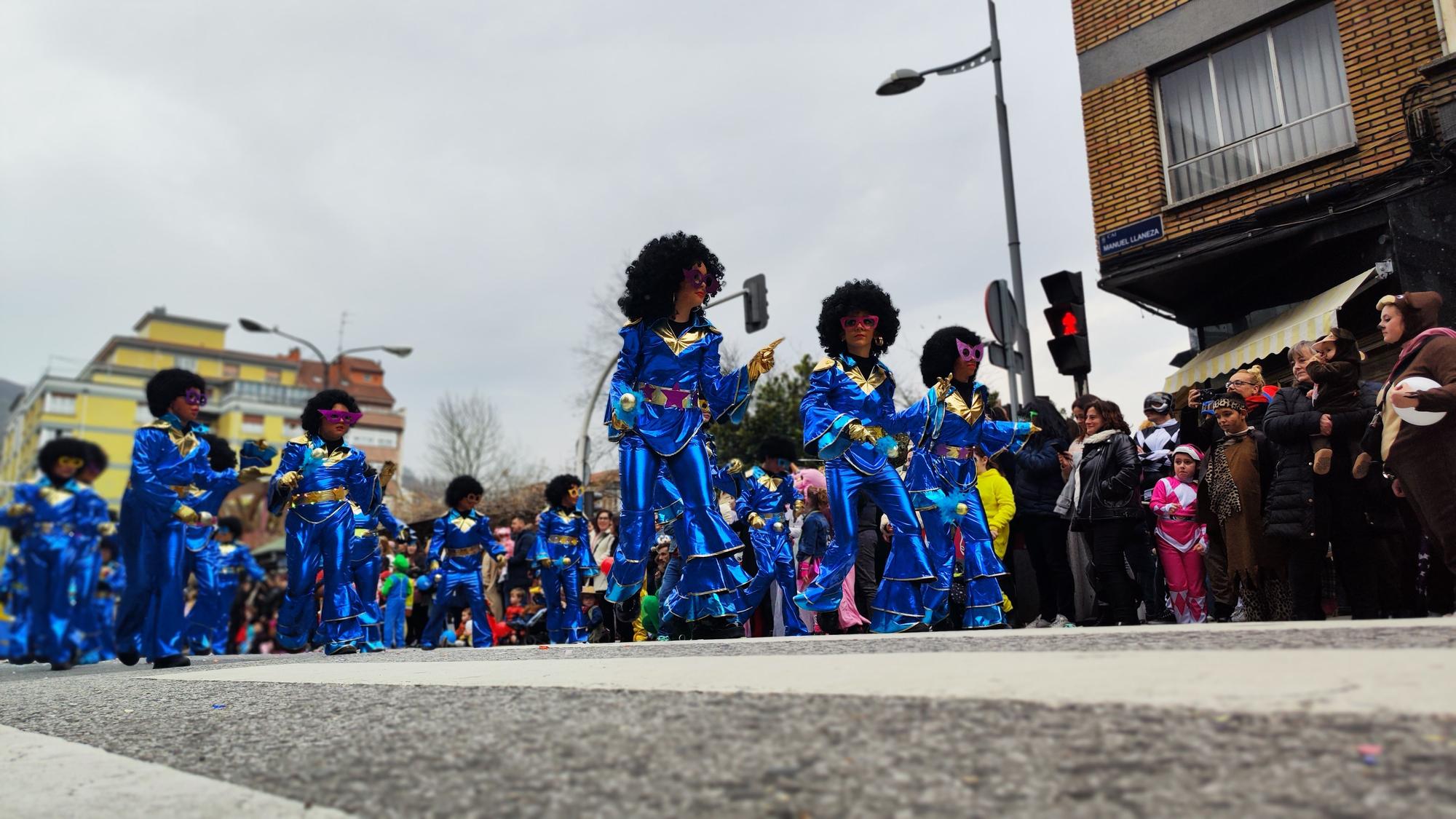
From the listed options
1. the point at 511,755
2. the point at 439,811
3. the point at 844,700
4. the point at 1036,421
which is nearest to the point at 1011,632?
the point at 844,700

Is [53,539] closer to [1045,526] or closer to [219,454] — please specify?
[219,454]

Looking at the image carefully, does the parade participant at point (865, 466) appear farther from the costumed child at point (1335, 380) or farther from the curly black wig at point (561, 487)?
the curly black wig at point (561, 487)

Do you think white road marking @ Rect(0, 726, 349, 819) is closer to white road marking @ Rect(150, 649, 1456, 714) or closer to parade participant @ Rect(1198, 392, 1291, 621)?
white road marking @ Rect(150, 649, 1456, 714)

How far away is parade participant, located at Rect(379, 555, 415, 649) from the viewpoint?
1439 centimetres

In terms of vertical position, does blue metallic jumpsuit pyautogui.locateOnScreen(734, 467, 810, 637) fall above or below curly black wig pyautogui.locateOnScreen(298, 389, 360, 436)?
below

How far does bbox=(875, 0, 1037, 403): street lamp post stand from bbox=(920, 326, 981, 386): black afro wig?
7.59ft

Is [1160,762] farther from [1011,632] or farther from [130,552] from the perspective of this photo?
[130,552]

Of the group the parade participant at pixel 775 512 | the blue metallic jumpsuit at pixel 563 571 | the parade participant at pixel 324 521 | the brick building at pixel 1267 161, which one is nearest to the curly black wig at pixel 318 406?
the parade participant at pixel 324 521

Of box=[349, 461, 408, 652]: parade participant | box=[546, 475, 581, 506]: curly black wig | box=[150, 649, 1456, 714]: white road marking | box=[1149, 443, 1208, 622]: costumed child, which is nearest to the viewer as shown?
box=[150, 649, 1456, 714]: white road marking

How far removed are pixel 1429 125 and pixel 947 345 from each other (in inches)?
305

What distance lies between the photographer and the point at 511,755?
1896 mm

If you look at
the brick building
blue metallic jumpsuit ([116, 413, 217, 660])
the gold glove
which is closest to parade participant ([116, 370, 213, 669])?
blue metallic jumpsuit ([116, 413, 217, 660])

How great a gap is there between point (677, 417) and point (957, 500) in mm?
1971

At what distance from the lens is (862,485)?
6605 millimetres
